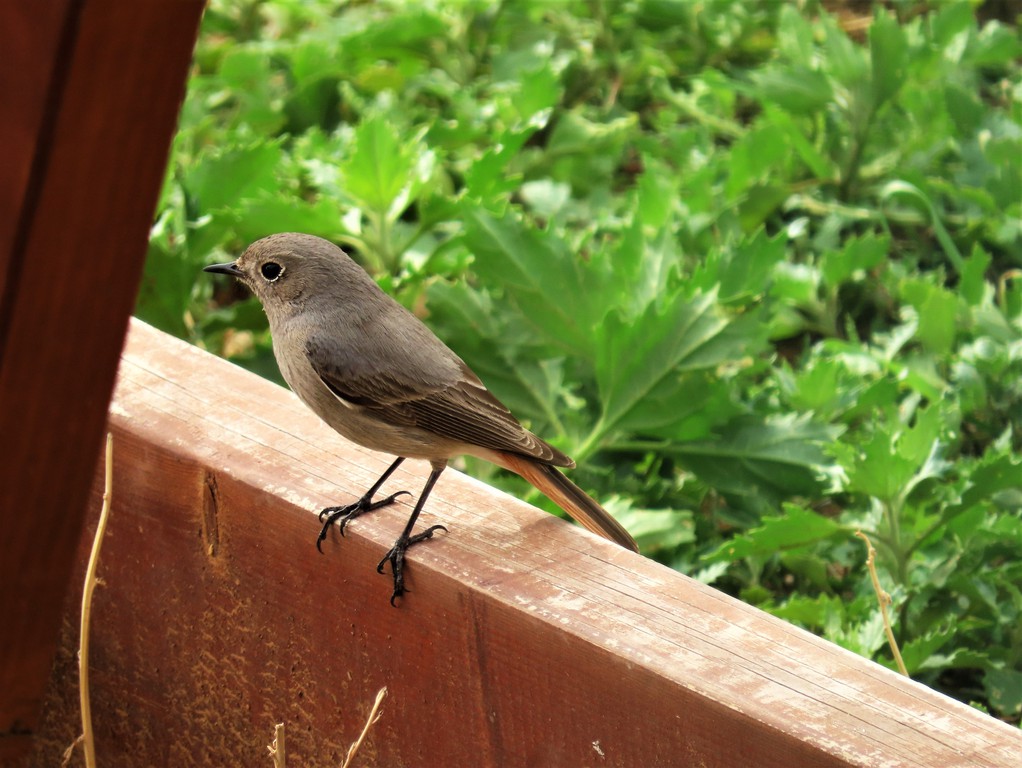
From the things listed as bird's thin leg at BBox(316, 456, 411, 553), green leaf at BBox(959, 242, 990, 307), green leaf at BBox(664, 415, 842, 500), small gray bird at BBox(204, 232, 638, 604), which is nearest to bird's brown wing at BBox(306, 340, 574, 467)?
small gray bird at BBox(204, 232, 638, 604)

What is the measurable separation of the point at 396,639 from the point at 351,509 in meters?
0.25

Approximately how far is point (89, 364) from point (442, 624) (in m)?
1.09

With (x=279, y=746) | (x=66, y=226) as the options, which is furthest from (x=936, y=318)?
(x=66, y=226)

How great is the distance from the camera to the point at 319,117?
4750mm

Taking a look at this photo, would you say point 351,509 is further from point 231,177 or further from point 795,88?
point 795,88

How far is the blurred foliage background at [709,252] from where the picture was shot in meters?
2.90

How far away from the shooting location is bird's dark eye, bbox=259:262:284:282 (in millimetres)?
2924

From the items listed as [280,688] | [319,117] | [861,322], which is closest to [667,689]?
[280,688]

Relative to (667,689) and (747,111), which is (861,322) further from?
(667,689)

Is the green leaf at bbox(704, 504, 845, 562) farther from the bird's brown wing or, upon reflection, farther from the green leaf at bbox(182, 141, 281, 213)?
the green leaf at bbox(182, 141, 281, 213)

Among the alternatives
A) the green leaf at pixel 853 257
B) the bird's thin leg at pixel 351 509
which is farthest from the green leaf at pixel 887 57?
the bird's thin leg at pixel 351 509

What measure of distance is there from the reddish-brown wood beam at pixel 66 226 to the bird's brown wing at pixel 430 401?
4.56ft

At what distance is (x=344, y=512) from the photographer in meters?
2.29

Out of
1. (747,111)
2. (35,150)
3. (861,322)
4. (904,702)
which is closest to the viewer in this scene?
(35,150)
